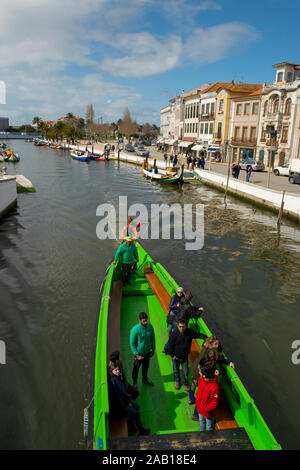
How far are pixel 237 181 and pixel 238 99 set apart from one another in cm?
2161

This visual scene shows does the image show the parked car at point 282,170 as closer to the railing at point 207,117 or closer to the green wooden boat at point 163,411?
the railing at point 207,117

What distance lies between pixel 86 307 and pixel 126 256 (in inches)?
102

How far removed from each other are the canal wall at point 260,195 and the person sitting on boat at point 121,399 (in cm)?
2115

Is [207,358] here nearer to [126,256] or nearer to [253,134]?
[126,256]

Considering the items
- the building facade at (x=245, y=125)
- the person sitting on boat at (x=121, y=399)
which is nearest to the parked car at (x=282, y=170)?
the building facade at (x=245, y=125)

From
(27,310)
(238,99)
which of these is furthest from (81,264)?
(238,99)

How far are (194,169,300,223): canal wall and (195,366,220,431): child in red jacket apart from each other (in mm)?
20523

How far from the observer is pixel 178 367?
6957 millimetres

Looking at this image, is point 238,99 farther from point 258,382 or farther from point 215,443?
point 215,443

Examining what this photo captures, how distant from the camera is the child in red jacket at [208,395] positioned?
17.9ft

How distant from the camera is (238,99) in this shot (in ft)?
161

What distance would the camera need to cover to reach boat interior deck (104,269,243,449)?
5.96 metres

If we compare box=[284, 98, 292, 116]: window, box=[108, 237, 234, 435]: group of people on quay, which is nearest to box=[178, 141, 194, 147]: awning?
box=[284, 98, 292, 116]: window

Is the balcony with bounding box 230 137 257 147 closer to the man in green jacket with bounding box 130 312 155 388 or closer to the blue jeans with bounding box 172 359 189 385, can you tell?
the blue jeans with bounding box 172 359 189 385
